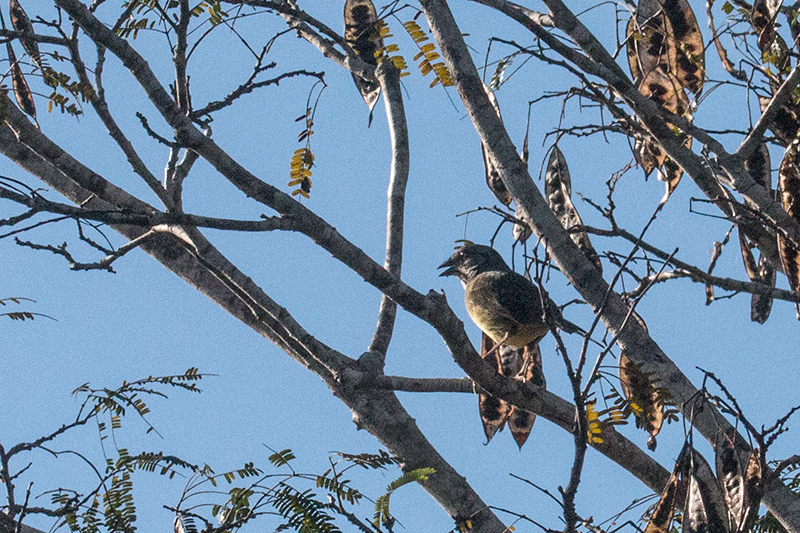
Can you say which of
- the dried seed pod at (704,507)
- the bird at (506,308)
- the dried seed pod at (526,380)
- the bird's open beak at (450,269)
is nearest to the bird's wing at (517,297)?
the bird at (506,308)

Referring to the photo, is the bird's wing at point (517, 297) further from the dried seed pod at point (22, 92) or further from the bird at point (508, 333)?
the dried seed pod at point (22, 92)

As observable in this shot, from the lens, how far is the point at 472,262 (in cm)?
617

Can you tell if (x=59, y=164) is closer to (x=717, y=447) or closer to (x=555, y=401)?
(x=555, y=401)

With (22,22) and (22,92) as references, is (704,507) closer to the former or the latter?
(22,92)

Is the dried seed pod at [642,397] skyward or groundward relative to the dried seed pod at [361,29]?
groundward

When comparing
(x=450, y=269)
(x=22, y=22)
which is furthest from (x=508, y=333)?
(x=22, y=22)

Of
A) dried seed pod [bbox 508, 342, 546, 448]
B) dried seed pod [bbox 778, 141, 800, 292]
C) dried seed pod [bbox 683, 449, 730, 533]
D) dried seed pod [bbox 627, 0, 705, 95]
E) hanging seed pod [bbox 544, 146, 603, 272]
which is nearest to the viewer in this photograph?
dried seed pod [bbox 683, 449, 730, 533]

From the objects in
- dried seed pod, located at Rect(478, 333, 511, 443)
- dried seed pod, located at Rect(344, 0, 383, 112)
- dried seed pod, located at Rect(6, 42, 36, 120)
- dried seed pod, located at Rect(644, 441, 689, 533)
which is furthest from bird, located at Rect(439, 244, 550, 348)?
dried seed pod, located at Rect(6, 42, 36, 120)

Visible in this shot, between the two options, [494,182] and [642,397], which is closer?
[642,397]

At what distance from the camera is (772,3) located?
378cm

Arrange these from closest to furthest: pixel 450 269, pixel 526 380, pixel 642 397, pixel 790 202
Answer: pixel 642 397 → pixel 790 202 → pixel 526 380 → pixel 450 269

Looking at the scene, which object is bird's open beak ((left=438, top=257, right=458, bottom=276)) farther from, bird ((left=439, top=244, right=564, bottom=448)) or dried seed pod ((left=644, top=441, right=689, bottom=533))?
dried seed pod ((left=644, top=441, right=689, bottom=533))

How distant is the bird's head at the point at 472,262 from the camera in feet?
19.8

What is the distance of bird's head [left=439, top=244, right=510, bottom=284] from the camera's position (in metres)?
6.04
